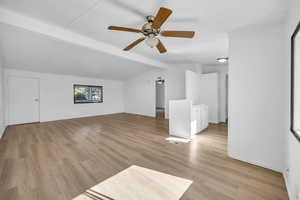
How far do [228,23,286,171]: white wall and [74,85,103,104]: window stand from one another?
257 inches

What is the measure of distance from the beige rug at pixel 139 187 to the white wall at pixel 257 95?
1.32 metres

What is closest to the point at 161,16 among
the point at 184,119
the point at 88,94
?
the point at 184,119

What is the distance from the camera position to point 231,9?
74.9 inches

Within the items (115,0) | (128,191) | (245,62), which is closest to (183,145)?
(128,191)

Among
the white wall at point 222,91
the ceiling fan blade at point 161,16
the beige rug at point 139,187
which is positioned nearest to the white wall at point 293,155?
the beige rug at point 139,187

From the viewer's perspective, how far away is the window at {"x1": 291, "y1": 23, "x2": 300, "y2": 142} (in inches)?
55.2

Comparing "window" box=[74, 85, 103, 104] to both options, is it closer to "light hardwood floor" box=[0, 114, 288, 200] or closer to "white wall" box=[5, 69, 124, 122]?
"white wall" box=[5, 69, 124, 122]

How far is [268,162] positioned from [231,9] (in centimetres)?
238

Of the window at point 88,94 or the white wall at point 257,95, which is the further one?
the window at point 88,94

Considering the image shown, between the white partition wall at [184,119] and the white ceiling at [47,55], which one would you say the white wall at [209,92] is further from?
the white ceiling at [47,55]

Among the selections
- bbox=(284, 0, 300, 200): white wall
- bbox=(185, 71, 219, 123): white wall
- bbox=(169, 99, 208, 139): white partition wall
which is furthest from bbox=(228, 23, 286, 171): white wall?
bbox=(185, 71, 219, 123): white wall

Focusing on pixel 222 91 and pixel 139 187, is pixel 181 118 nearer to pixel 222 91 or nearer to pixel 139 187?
pixel 139 187

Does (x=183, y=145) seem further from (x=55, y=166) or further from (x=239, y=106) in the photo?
(x=55, y=166)

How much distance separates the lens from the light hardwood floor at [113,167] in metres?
1.57
